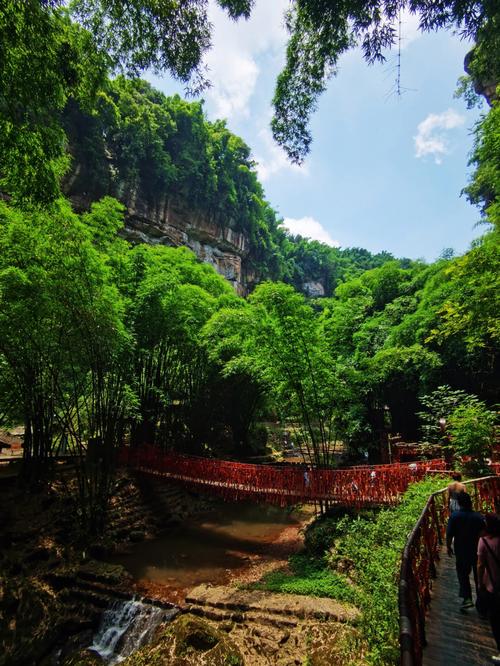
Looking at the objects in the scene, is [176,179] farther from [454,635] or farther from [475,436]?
[454,635]

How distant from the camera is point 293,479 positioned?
7.96 metres

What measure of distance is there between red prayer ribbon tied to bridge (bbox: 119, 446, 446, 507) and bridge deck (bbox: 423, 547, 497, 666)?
3.73 metres

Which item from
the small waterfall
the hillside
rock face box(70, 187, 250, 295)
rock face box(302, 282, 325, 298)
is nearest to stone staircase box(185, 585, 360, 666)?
the small waterfall

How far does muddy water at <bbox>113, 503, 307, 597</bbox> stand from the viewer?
7.49 meters

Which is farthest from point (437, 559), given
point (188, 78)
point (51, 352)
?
point (51, 352)

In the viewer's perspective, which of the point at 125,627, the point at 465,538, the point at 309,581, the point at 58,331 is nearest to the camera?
A: the point at 465,538

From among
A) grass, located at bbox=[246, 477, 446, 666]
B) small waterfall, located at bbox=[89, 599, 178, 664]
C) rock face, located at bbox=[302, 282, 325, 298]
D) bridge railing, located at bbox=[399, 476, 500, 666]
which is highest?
rock face, located at bbox=[302, 282, 325, 298]

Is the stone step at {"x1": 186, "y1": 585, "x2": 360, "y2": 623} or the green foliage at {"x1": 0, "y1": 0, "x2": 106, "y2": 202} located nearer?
the green foliage at {"x1": 0, "y1": 0, "x2": 106, "y2": 202}

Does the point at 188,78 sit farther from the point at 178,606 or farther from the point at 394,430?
the point at 394,430

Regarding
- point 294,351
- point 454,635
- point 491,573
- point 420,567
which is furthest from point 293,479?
point 491,573

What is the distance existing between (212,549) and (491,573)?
8.17 meters

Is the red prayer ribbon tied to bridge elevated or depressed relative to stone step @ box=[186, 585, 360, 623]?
elevated

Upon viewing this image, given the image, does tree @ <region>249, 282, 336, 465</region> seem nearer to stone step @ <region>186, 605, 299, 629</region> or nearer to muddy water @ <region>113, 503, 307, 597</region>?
muddy water @ <region>113, 503, 307, 597</region>

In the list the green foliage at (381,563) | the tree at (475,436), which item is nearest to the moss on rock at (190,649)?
the green foliage at (381,563)
